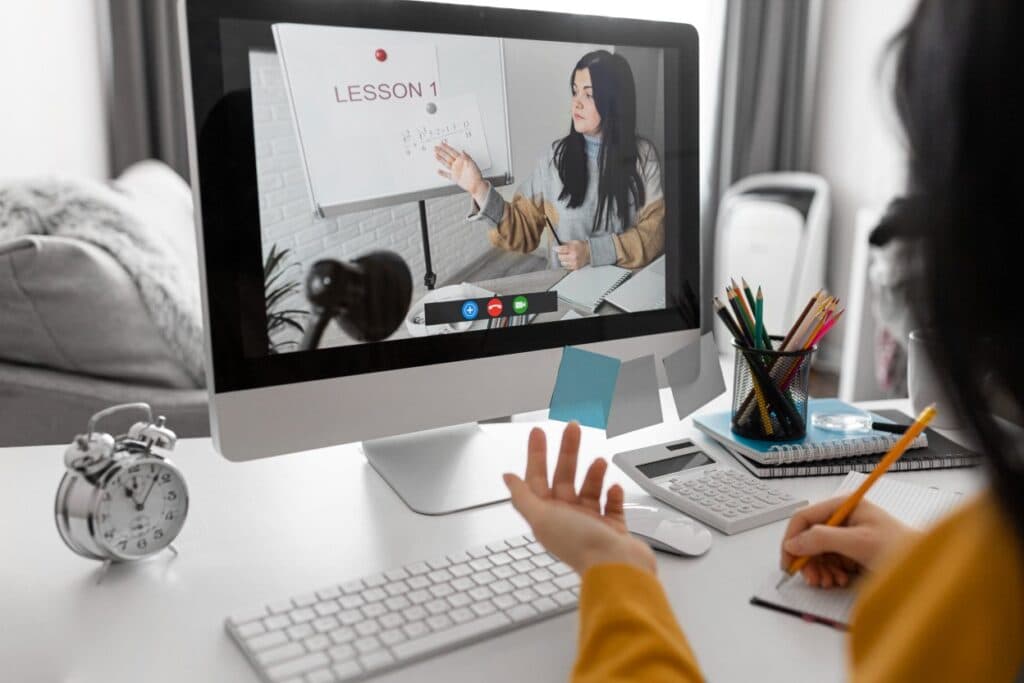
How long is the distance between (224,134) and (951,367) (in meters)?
0.58

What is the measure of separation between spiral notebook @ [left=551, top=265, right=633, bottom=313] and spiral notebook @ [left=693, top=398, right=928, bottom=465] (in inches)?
8.5

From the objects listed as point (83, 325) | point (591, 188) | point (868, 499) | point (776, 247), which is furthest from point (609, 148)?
point (776, 247)

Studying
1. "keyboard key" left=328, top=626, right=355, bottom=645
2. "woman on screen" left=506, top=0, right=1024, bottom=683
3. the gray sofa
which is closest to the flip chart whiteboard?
"keyboard key" left=328, top=626, right=355, bottom=645

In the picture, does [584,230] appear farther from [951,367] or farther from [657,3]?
[657,3]

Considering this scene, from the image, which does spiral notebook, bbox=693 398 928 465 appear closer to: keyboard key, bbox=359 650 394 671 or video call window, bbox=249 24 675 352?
video call window, bbox=249 24 675 352

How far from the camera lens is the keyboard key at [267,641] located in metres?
0.62

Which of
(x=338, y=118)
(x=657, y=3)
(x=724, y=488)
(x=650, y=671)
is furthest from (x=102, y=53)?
(x=650, y=671)

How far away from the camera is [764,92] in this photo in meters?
3.46

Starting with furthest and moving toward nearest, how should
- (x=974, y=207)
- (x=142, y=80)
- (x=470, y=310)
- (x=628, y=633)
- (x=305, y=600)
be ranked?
(x=142, y=80)
(x=470, y=310)
(x=305, y=600)
(x=628, y=633)
(x=974, y=207)

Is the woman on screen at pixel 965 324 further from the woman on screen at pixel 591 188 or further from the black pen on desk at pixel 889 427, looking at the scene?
the black pen on desk at pixel 889 427

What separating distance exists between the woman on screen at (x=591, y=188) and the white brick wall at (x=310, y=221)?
38mm

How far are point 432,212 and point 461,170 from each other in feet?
0.17

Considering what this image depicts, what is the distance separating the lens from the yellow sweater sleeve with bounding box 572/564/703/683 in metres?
0.54

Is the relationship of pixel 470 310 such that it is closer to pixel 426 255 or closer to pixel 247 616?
pixel 426 255
